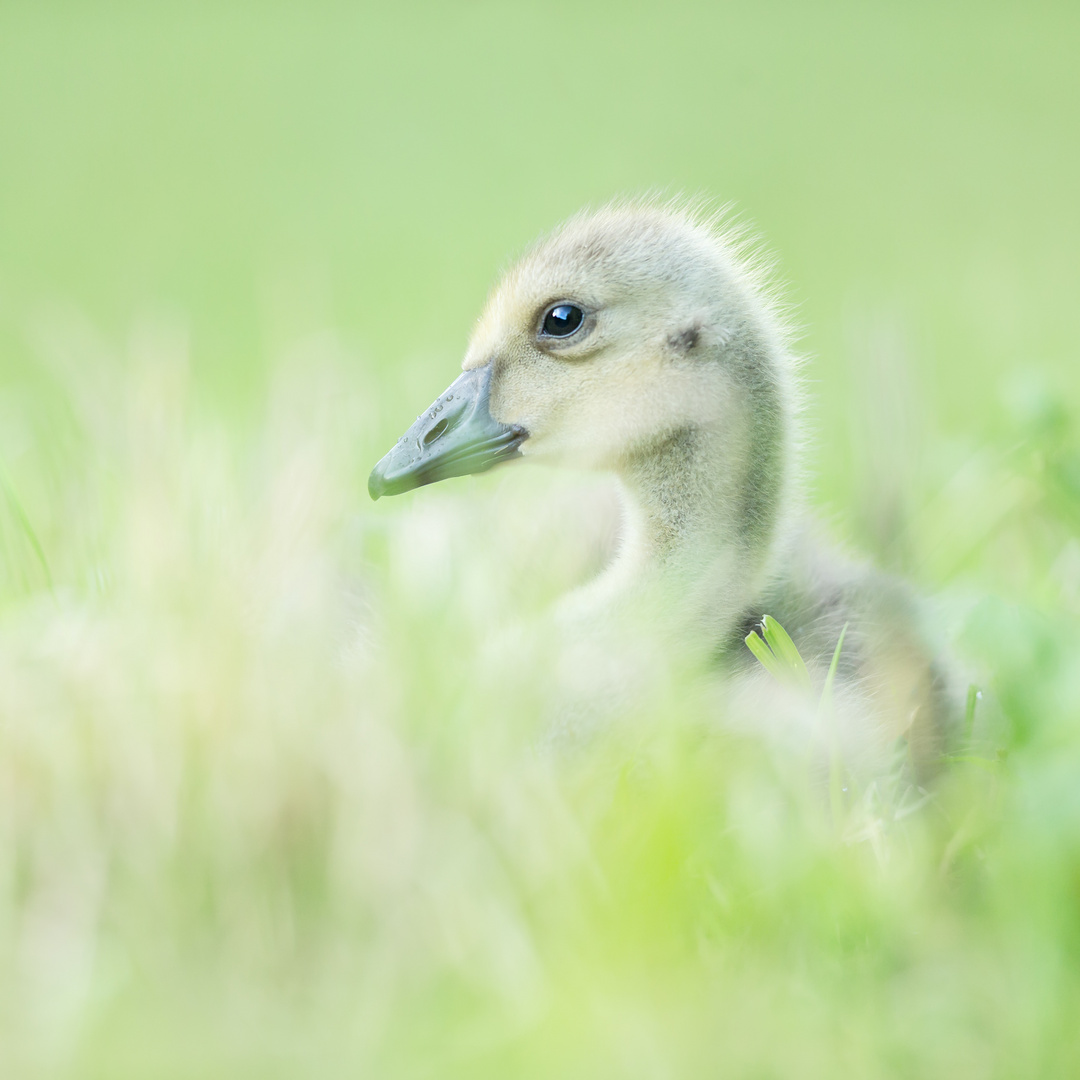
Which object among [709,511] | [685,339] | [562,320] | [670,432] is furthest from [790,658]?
[562,320]

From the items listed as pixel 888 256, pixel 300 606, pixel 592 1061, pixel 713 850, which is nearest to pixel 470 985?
pixel 592 1061

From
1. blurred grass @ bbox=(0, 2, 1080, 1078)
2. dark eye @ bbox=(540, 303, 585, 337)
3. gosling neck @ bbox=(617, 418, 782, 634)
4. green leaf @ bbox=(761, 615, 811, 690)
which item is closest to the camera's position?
blurred grass @ bbox=(0, 2, 1080, 1078)

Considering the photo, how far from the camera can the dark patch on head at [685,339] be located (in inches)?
83.0

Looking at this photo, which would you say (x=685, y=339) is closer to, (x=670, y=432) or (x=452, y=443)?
(x=670, y=432)

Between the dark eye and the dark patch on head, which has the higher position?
the dark eye

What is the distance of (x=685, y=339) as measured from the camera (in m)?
2.11

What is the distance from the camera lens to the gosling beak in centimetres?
213

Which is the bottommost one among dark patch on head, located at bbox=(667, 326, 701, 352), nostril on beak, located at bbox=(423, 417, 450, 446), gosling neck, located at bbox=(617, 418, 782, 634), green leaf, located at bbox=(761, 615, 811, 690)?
green leaf, located at bbox=(761, 615, 811, 690)

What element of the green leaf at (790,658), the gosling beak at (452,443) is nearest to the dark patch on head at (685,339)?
the gosling beak at (452,443)

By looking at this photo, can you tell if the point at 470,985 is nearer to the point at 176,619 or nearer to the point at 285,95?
the point at 176,619

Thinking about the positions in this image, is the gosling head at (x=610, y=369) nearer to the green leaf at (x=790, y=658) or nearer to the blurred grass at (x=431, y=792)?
the blurred grass at (x=431, y=792)

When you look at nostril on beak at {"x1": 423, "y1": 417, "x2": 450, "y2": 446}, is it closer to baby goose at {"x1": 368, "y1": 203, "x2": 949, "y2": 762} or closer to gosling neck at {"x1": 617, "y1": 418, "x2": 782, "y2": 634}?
baby goose at {"x1": 368, "y1": 203, "x2": 949, "y2": 762}

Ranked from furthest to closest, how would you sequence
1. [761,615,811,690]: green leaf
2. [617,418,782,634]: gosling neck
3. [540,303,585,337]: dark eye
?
[540,303,585,337]: dark eye
[617,418,782,634]: gosling neck
[761,615,811,690]: green leaf

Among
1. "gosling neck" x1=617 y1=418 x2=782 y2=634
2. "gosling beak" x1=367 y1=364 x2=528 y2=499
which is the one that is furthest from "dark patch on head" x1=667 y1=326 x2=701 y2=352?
"gosling beak" x1=367 y1=364 x2=528 y2=499
